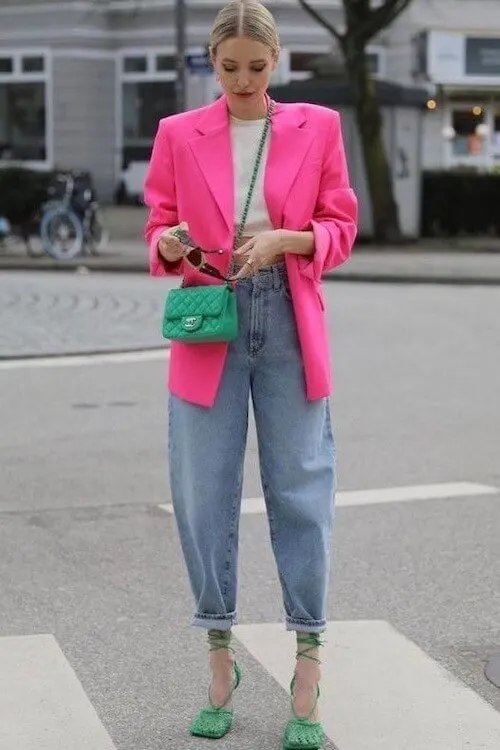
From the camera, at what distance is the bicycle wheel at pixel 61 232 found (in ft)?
71.4

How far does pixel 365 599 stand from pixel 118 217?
1042 inches

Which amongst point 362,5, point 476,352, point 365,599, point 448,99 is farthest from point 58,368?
point 448,99

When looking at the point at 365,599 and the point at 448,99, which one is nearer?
the point at 365,599

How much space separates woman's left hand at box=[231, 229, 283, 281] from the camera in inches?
154

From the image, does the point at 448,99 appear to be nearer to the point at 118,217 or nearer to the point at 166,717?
the point at 118,217

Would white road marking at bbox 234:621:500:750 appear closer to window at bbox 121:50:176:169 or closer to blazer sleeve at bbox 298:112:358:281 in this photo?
blazer sleeve at bbox 298:112:358:281

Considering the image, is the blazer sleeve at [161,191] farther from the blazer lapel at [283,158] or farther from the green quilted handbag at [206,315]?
the blazer lapel at [283,158]

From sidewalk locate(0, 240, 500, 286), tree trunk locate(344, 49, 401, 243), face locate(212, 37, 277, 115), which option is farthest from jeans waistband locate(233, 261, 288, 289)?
tree trunk locate(344, 49, 401, 243)

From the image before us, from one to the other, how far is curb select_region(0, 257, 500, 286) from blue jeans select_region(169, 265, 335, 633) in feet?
51.9

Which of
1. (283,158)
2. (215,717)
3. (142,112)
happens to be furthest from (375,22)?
(215,717)

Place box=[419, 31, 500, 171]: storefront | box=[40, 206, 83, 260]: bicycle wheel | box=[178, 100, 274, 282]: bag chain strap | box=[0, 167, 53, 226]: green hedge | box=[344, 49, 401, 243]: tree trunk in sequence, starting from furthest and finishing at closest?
box=[419, 31, 500, 171]: storefront
box=[0, 167, 53, 226]: green hedge
box=[344, 49, 401, 243]: tree trunk
box=[40, 206, 83, 260]: bicycle wheel
box=[178, 100, 274, 282]: bag chain strap

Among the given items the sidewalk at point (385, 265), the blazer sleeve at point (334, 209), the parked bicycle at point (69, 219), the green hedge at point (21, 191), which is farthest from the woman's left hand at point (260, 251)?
the green hedge at point (21, 191)

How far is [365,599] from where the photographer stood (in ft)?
18.4

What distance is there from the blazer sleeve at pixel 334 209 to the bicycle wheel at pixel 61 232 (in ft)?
58.4
